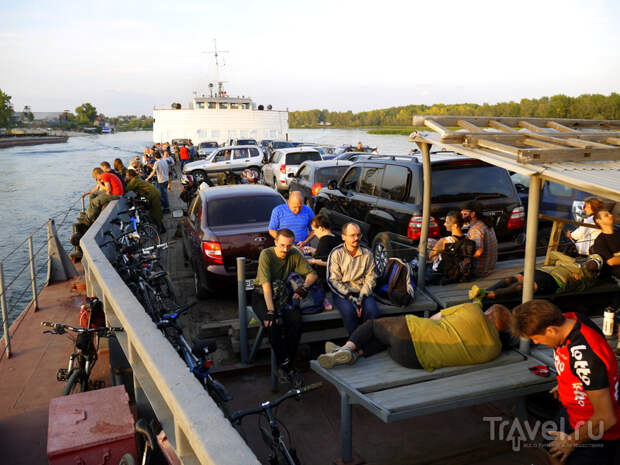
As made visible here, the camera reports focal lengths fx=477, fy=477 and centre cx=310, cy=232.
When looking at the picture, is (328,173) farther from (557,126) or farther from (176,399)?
(176,399)

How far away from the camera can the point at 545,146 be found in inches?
150

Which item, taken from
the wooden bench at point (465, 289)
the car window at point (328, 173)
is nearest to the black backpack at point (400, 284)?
the wooden bench at point (465, 289)

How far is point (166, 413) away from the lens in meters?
2.81

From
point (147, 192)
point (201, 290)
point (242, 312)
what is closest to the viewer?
point (242, 312)

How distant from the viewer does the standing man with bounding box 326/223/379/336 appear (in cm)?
471

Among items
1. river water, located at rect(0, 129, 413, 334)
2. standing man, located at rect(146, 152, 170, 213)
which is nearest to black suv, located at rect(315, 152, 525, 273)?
river water, located at rect(0, 129, 413, 334)

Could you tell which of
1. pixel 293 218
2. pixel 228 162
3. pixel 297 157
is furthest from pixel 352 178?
pixel 228 162

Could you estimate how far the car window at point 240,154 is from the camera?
24.1 meters

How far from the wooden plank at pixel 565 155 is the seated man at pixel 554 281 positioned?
1797 millimetres

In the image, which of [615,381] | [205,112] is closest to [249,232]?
[615,381]

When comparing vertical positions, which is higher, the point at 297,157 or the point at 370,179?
the point at 370,179

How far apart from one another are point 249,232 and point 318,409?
298cm

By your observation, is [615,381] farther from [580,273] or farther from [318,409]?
[580,273]

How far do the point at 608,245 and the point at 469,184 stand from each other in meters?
1.87
